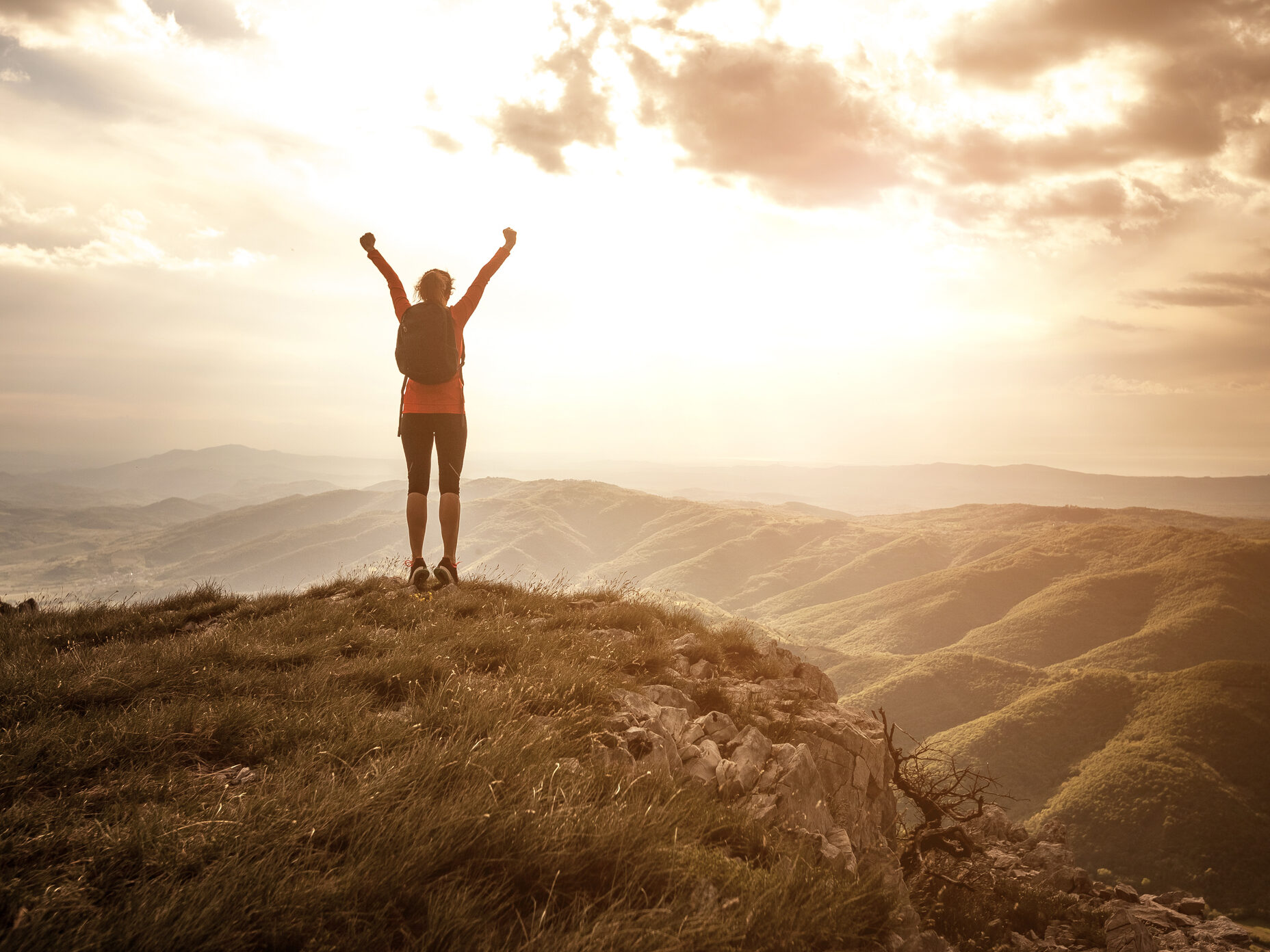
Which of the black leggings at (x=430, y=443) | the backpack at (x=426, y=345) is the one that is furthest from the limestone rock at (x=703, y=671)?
the backpack at (x=426, y=345)

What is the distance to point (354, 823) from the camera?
2.33 m

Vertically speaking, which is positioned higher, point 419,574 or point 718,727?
point 419,574

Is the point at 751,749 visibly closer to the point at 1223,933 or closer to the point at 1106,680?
the point at 1223,933

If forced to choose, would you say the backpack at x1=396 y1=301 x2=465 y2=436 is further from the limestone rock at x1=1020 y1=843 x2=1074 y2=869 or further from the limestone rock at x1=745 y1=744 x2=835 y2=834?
the limestone rock at x1=1020 y1=843 x2=1074 y2=869

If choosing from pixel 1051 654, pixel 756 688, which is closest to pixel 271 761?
pixel 756 688

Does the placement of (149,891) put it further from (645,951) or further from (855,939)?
(855,939)

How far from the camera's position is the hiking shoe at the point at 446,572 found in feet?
24.8

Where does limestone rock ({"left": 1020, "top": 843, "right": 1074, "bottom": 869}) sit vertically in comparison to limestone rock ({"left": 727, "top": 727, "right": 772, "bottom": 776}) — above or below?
below

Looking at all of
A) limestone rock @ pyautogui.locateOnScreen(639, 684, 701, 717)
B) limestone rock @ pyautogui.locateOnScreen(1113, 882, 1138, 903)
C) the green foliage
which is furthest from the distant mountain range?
limestone rock @ pyautogui.locateOnScreen(1113, 882, 1138, 903)

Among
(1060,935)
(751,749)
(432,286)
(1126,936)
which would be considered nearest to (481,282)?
(432,286)

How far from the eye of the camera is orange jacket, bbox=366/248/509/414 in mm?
7250

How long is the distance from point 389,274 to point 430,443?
2272 millimetres

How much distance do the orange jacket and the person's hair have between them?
0.22 m

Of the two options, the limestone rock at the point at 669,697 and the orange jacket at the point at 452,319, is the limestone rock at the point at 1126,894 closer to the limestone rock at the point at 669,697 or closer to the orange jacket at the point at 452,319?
the limestone rock at the point at 669,697
